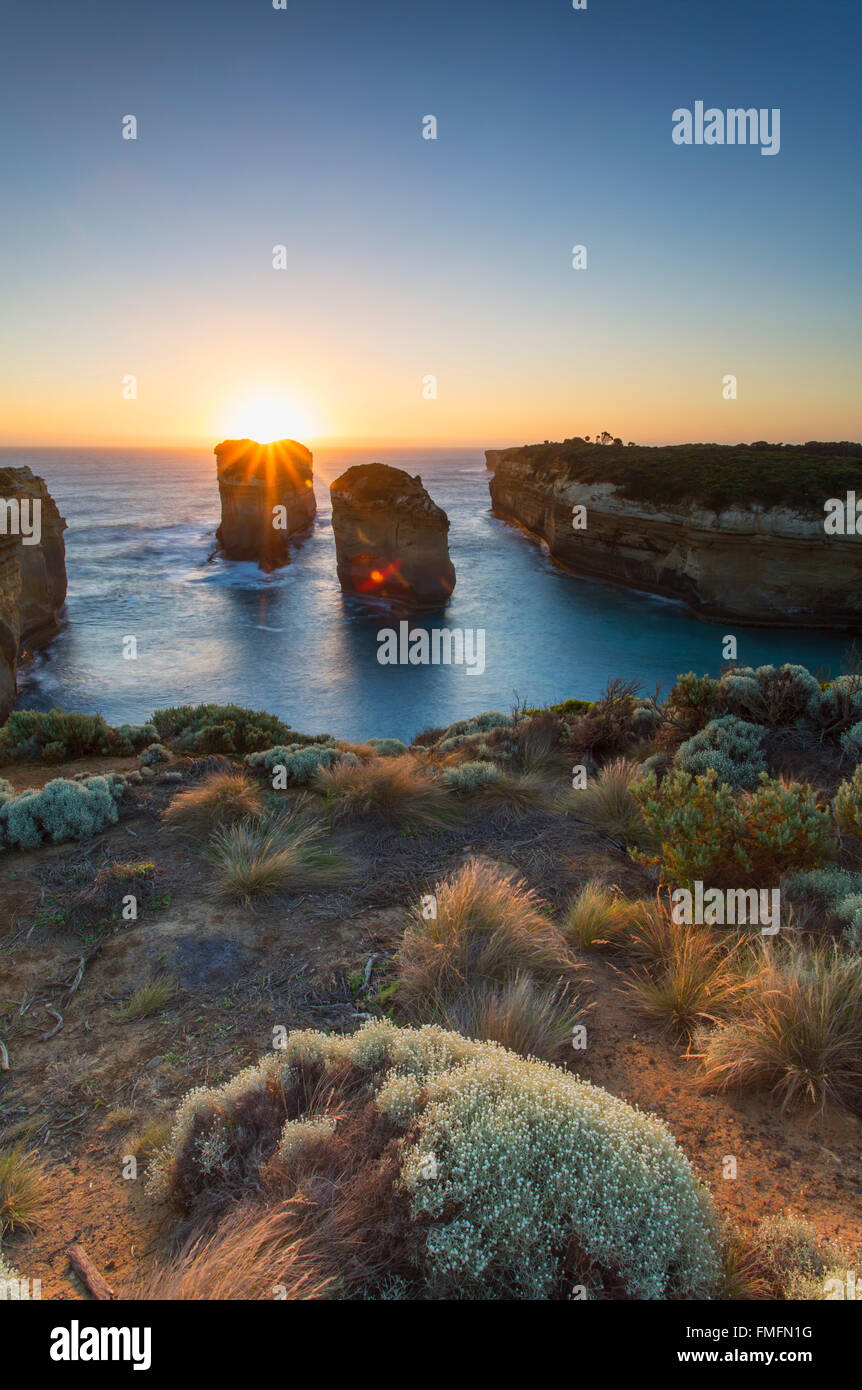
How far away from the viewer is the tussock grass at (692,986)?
3.57 meters

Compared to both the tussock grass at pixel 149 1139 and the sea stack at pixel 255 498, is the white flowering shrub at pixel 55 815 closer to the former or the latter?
the tussock grass at pixel 149 1139

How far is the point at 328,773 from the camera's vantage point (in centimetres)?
710

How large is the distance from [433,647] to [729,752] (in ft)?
86.4

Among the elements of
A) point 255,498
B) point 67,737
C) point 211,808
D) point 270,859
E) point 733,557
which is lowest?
point 270,859

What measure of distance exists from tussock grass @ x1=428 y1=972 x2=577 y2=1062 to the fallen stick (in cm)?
158

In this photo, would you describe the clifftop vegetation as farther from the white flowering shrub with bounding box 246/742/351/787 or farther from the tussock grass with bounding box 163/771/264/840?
the tussock grass with bounding box 163/771/264/840

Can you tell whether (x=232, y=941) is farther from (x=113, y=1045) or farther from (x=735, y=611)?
(x=735, y=611)

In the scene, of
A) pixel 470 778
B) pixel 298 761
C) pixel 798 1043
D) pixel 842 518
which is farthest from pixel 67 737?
pixel 842 518

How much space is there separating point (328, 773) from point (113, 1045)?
3727 millimetres

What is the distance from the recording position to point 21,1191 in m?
2.59
